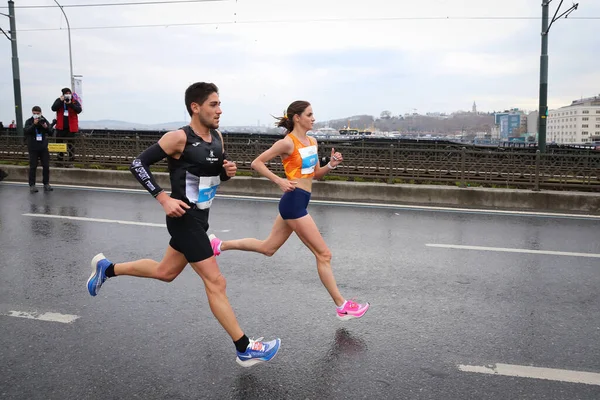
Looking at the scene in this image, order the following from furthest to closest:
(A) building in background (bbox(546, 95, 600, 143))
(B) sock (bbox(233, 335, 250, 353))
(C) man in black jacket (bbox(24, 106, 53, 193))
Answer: (A) building in background (bbox(546, 95, 600, 143))
(C) man in black jacket (bbox(24, 106, 53, 193))
(B) sock (bbox(233, 335, 250, 353))

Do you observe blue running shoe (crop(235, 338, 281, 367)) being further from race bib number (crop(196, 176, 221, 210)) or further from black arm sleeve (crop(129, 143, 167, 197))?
black arm sleeve (crop(129, 143, 167, 197))

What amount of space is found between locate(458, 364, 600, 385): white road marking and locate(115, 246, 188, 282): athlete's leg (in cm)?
220

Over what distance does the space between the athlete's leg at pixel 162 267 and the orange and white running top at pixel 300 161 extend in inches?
52.3

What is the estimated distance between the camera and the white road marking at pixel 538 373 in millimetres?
3493

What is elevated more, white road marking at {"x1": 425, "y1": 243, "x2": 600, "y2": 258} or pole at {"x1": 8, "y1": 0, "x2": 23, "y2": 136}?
pole at {"x1": 8, "y1": 0, "x2": 23, "y2": 136}

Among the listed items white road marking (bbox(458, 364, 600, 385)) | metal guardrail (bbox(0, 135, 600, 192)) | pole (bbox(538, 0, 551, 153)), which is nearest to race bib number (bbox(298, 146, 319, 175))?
white road marking (bbox(458, 364, 600, 385))

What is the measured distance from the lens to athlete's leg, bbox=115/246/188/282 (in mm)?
4020

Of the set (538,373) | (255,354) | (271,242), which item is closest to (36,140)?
(271,242)

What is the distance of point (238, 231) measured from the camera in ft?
27.4

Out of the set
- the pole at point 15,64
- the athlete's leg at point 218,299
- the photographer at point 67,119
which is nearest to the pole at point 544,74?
the photographer at point 67,119

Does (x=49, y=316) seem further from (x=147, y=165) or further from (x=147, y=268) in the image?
(x=147, y=165)

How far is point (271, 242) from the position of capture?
5195 millimetres

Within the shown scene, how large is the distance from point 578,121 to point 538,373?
147 m

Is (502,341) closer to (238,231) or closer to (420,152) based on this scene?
(238,231)
